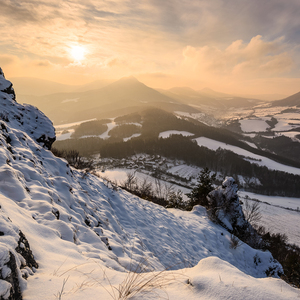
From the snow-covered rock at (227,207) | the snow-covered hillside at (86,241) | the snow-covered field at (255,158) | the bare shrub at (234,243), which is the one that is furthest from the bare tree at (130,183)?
the snow-covered field at (255,158)

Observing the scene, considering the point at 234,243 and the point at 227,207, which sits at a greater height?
the point at 227,207

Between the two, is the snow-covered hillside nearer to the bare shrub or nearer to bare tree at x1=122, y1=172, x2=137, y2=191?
the bare shrub

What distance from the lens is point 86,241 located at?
588 cm

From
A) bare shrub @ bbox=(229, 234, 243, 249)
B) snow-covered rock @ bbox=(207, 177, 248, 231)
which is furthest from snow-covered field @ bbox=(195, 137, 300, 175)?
bare shrub @ bbox=(229, 234, 243, 249)

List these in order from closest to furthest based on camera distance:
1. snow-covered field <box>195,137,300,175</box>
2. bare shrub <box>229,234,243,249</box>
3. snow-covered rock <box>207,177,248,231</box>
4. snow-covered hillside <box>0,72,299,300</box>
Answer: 1. snow-covered hillside <box>0,72,299,300</box>
2. bare shrub <box>229,234,243,249</box>
3. snow-covered rock <box>207,177,248,231</box>
4. snow-covered field <box>195,137,300,175</box>

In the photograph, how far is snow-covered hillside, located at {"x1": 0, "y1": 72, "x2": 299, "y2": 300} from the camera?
2.83 meters

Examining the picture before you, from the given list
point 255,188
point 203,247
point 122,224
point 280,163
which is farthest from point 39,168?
point 280,163

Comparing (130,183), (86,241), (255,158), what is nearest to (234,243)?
(86,241)

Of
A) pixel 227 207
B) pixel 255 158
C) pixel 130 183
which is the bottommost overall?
pixel 130 183

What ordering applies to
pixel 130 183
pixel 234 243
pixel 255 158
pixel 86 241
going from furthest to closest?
pixel 255 158 < pixel 130 183 < pixel 234 243 < pixel 86 241

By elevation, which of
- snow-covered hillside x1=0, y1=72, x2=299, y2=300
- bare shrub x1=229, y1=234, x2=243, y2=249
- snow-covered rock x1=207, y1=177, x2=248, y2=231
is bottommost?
bare shrub x1=229, y1=234, x2=243, y2=249

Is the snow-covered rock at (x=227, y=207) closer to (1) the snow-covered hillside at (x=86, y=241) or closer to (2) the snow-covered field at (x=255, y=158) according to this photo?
(1) the snow-covered hillside at (x=86, y=241)

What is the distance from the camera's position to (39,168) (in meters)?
7.71

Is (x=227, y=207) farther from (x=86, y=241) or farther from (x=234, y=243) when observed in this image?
(x=86, y=241)
